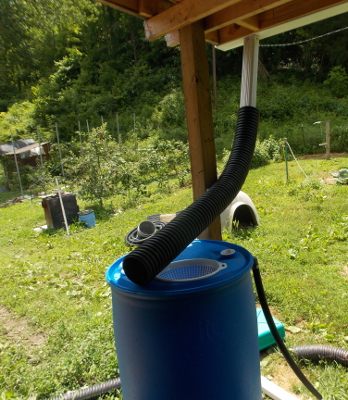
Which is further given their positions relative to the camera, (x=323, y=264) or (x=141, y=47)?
(x=141, y=47)

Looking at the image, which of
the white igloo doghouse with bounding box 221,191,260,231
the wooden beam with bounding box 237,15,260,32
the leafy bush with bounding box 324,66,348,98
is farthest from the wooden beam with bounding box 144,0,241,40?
the leafy bush with bounding box 324,66,348,98

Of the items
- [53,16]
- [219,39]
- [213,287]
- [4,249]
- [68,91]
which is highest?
[53,16]

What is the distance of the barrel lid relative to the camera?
41.0 inches

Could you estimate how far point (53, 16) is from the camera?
89.2ft

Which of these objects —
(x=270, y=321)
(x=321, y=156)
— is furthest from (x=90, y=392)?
(x=321, y=156)

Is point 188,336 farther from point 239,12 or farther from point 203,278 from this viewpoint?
point 239,12

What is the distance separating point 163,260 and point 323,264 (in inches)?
104

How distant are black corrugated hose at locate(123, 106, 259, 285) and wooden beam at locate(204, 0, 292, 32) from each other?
431mm

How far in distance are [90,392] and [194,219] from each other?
127cm

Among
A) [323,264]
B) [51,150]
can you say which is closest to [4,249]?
[323,264]

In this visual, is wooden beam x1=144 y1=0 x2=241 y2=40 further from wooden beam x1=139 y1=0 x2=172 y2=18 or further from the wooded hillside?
the wooded hillside

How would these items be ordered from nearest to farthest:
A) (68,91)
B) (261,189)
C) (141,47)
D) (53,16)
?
(261,189), (68,91), (141,47), (53,16)

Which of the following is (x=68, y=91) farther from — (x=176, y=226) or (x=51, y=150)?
(x=176, y=226)

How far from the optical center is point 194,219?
1.24 m
